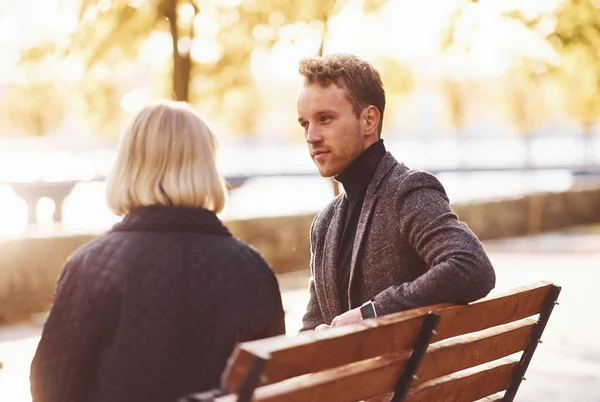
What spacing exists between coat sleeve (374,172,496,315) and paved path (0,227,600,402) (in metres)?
3.39

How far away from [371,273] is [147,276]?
107 cm

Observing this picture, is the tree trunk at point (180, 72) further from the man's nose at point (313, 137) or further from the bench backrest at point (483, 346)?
the bench backrest at point (483, 346)

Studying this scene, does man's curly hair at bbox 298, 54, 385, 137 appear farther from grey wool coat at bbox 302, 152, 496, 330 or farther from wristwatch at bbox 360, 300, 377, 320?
wristwatch at bbox 360, 300, 377, 320

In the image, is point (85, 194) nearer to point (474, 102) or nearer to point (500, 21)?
point (474, 102)

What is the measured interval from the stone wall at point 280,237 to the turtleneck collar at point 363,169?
21.6 feet

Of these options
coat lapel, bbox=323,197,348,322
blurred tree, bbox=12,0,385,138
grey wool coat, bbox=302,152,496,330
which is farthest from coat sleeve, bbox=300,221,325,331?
blurred tree, bbox=12,0,385,138

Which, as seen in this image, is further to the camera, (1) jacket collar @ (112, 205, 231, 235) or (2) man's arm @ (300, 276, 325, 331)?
(2) man's arm @ (300, 276, 325, 331)

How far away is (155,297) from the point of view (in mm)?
2688

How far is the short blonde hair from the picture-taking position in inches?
111

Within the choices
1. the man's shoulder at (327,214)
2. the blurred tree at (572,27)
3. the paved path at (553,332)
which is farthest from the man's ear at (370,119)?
the blurred tree at (572,27)

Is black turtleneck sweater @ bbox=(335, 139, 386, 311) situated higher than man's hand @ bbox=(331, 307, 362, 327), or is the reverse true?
black turtleneck sweater @ bbox=(335, 139, 386, 311)

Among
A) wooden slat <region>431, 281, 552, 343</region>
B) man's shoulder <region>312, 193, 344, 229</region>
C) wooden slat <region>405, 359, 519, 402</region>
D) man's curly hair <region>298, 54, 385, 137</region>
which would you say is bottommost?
wooden slat <region>405, 359, 519, 402</region>

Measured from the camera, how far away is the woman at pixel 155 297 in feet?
8.85

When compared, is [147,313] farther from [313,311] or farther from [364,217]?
[313,311]
